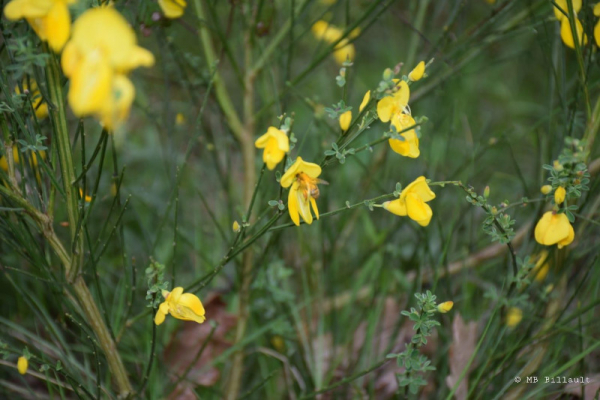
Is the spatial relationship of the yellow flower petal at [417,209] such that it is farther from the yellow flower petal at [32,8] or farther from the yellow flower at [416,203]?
the yellow flower petal at [32,8]

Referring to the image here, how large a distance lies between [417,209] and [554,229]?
0.21 meters

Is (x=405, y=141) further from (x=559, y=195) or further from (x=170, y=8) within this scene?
(x=170, y=8)

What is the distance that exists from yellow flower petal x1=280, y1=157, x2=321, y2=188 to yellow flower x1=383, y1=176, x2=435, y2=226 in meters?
0.10

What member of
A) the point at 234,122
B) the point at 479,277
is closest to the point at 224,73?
the point at 234,122

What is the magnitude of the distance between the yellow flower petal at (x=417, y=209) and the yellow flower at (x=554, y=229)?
0.18 metres

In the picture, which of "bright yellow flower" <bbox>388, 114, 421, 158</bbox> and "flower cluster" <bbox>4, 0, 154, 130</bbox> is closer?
"flower cluster" <bbox>4, 0, 154, 130</bbox>

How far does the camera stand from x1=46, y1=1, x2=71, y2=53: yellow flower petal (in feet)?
1.37

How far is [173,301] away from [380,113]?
1.02 feet

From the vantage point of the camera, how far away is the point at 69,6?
0.44 metres

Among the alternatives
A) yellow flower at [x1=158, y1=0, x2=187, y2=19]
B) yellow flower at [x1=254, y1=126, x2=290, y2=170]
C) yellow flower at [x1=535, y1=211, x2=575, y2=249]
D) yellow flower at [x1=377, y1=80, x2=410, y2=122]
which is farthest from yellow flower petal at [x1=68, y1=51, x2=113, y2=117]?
yellow flower at [x1=535, y1=211, x2=575, y2=249]

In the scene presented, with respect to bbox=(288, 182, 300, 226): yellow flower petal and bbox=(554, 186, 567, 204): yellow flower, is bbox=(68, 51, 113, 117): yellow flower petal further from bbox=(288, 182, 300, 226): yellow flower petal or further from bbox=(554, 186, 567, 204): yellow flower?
bbox=(554, 186, 567, 204): yellow flower

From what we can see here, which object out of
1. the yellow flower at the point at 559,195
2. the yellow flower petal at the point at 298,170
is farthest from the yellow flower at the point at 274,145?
the yellow flower at the point at 559,195

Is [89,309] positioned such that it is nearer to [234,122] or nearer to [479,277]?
[234,122]

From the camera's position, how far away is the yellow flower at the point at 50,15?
1.38 ft
